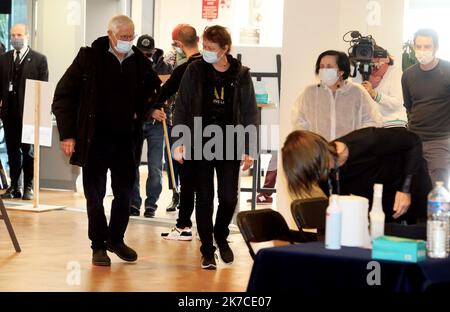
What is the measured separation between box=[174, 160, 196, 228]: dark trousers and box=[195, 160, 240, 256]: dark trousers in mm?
489

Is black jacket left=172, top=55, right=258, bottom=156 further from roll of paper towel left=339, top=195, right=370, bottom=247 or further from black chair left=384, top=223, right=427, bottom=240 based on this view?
roll of paper towel left=339, top=195, right=370, bottom=247

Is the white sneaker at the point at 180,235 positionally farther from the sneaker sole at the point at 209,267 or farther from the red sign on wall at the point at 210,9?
the red sign on wall at the point at 210,9

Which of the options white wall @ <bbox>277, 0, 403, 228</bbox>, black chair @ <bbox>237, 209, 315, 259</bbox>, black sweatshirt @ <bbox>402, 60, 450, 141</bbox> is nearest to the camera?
black chair @ <bbox>237, 209, 315, 259</bbox>

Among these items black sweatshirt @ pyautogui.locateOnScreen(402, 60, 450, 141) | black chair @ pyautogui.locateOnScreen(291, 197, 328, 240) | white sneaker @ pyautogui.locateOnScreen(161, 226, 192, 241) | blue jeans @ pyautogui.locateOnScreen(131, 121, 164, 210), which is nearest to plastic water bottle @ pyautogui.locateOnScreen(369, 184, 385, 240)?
black chair @ pyautogui.locateOnScreen(291, 197, 328, 240)

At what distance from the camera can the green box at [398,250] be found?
2982 millimetres

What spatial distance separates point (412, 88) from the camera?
668 cm

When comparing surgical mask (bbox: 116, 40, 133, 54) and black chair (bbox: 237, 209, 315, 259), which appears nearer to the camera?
black chair (bbox: 237, 209, 315, 259)

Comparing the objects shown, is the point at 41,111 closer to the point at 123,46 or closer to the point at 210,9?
the point at 123,46

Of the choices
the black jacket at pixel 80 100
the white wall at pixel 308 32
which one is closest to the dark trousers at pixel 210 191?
the black jacket at pixel 80 100

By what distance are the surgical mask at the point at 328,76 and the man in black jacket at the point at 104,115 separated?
109 cm

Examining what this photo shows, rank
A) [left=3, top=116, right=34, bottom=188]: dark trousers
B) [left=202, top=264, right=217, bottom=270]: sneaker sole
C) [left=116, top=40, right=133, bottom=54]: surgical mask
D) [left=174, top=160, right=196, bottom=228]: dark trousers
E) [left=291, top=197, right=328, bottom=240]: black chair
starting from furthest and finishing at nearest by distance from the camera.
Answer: [left=3, top=116, right=34, bottom=188]: dark trousers
[left=174, top=160, right=196, bottom=228]: dark trousers
[left=202, top=264, right=217, bottom=270]: sneaker sole
[left=116, top=40, right=133, bottom=54]: surgical mask
[left=291, top=197, right=328, bottom=240]: black chair

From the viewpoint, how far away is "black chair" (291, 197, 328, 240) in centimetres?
420
